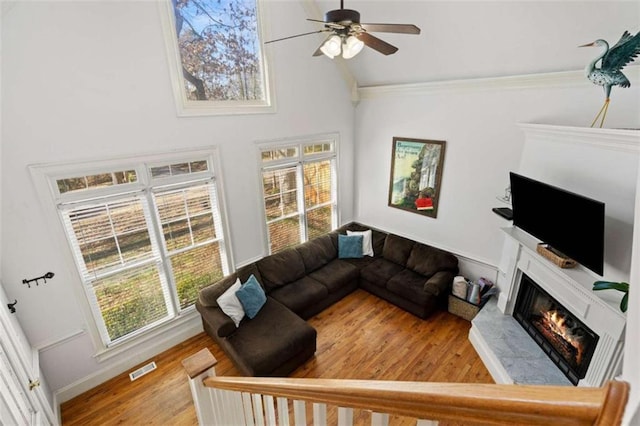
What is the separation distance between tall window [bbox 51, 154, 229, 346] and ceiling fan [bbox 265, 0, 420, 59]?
2.28 metres

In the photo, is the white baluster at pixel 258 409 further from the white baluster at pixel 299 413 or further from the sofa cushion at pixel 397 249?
the sofa cushion at pixel 397 249

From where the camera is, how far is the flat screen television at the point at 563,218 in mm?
2387

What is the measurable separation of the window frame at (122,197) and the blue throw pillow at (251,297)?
0.59 meters

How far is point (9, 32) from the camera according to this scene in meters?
2.46

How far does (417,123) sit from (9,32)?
15.7 ft

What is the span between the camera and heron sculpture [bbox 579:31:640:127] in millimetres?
2256

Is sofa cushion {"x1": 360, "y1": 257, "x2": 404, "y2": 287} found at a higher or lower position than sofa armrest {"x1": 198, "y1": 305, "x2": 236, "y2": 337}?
lower

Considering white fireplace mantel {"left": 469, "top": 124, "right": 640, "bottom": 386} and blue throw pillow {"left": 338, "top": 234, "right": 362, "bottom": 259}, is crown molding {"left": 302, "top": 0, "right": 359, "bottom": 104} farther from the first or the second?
white fireplace mantel {"left": 469, "top": 124, "right": 640, "bottom": 386}

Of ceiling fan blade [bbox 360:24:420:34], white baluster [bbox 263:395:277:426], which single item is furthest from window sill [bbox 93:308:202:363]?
ceiling fan blade [bbox 360:24:420:34]

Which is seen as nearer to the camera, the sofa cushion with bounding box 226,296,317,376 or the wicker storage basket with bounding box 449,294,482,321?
the sofa cushion with bounding box 226,296,317,376

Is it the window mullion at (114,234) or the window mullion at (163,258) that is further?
the window mullion at (163,258)

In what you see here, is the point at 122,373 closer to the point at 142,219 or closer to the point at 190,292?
the point at 190,292

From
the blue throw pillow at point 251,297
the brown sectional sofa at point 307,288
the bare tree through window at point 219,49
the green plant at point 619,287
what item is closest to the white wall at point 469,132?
the brown sectional sofa at point 307,288

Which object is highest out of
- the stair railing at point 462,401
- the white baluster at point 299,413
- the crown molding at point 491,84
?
the crown molding at point 491,84
